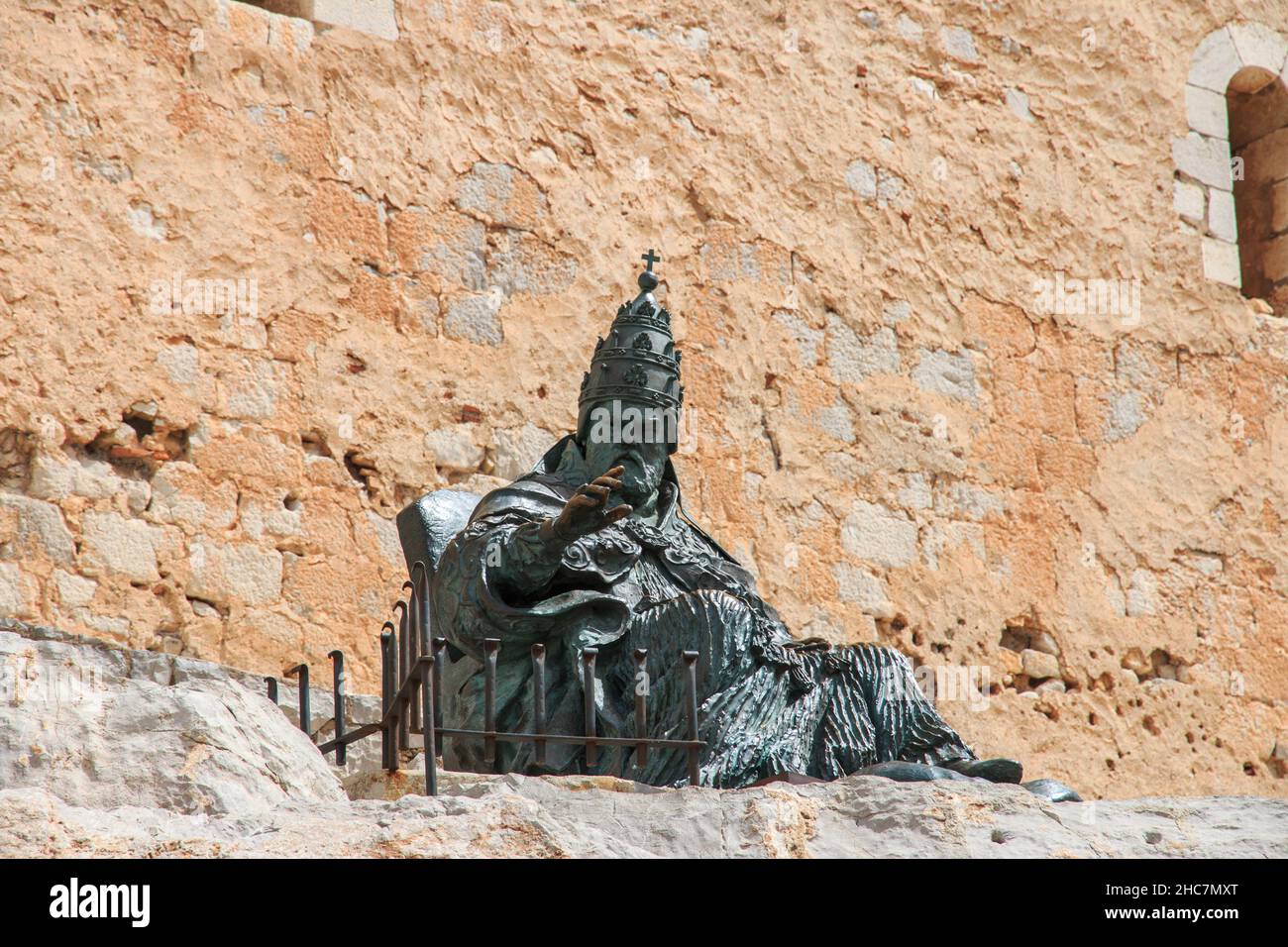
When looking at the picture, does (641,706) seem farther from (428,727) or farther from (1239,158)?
(1239,158)

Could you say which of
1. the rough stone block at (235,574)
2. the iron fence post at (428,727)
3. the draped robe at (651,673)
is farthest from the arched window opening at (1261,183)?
the iron fence post at (428,727)

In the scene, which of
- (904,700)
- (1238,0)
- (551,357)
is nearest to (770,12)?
(551,357)

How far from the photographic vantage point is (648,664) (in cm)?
461

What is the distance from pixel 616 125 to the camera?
7.74 meters

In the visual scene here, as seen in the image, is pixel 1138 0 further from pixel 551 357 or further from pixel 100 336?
pixel 100 336

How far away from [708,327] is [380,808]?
16.3 feet

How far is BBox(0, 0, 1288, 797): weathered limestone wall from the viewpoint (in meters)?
6.35

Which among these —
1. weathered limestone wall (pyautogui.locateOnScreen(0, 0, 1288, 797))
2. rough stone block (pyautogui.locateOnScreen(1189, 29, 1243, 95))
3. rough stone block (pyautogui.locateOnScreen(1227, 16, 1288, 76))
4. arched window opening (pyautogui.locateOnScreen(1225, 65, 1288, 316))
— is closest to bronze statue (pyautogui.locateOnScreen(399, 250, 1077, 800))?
weathered limestone wall (pyautogui.locateOnScreen(0, 0, 1288, 797))

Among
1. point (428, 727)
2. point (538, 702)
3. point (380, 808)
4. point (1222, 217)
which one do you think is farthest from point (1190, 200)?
point (380, 808)

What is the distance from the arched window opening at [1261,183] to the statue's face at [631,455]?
17.5 feet

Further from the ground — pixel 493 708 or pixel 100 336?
pixel 100 336

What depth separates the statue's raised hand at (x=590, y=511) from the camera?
14.0ft

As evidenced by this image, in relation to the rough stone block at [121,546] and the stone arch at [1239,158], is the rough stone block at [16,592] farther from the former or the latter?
the stone arch at [1239,158]

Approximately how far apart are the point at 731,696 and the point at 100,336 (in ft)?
8.89
